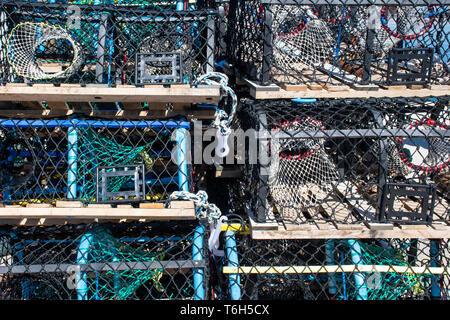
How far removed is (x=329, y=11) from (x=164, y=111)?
1.46 metres

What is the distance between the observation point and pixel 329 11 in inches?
116

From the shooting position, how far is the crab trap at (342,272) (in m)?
2.24

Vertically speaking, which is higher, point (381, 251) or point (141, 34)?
point (141, 34)

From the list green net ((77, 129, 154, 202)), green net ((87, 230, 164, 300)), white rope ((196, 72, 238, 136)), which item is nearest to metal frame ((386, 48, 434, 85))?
white rope ((196, 72, 238, 136))

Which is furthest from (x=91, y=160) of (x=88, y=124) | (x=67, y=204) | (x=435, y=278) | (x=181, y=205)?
(x=435, y=278)

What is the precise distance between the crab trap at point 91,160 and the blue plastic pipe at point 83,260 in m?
0.21

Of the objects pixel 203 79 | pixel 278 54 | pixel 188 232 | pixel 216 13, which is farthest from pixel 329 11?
pixel 188 232

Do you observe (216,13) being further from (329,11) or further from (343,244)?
(343,244)

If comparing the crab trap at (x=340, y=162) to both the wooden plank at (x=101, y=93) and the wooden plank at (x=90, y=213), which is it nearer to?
the wooden plank at (x=101, y=93)

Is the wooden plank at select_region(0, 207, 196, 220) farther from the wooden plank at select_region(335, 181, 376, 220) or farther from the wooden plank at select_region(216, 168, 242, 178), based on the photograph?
the wooden plank at select_region(335, 181, 376, 220)

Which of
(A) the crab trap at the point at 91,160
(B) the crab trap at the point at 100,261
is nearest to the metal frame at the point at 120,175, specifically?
(A) the crab trap at the point at 91,160
